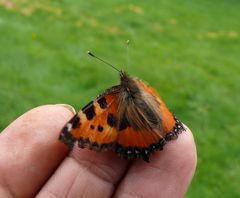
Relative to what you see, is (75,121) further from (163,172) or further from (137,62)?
(137,62)

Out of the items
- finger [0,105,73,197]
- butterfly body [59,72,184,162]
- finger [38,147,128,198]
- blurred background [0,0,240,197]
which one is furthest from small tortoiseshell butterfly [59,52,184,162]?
blurred background [0,0,240,197]

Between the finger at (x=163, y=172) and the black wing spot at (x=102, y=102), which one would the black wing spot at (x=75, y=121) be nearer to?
the black wing spot at (x=102, y=102)

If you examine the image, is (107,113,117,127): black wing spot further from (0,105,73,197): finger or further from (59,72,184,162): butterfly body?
(0,105,73,197): finger

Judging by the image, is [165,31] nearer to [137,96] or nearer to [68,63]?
[68,63]

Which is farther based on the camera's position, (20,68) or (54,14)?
(54,14)

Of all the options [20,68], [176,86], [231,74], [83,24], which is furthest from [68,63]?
[231,74]

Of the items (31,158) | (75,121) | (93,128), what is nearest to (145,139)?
(93,128)
